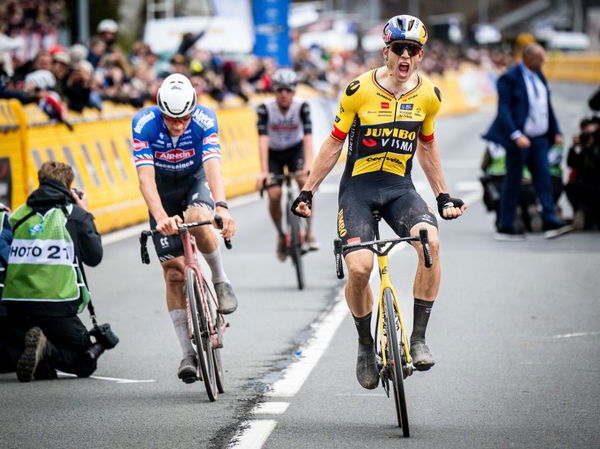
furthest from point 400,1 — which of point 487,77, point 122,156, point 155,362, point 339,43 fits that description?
point 155,362

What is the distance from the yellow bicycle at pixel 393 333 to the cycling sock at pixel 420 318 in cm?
22

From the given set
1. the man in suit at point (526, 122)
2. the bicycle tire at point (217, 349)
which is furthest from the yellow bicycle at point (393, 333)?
the man in suit at point (526, 122)

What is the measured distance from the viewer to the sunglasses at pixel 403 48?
750 centimetres

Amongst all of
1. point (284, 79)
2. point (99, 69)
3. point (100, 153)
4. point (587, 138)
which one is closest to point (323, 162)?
point (284, 79)

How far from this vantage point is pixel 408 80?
762cm

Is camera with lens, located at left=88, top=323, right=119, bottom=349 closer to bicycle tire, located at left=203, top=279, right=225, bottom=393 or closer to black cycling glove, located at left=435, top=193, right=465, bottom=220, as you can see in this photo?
bicycle tire, located at left=203, top=279, right=225, bottom=393

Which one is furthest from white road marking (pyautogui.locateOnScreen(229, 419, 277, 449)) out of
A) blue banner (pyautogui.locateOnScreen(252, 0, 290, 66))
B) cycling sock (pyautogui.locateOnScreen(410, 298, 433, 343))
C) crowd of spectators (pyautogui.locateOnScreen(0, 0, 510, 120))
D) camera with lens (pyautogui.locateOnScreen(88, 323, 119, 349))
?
blue banner (pyautogui.locateOnScreen(252, 0, 290, 66))

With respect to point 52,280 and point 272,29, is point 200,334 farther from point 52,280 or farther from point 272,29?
point 272,29

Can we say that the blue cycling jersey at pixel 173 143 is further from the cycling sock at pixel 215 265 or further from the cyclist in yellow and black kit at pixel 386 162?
the cyclist in yellow and black kit at pixel 386 162

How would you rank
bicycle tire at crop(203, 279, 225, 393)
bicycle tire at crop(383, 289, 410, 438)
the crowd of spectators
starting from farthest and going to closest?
the crowd of spectators, bicycle tire at crop(203, 279, 225, 393), bicycle tire at crop(383, 289, 410, 438)

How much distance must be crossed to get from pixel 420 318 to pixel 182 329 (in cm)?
163

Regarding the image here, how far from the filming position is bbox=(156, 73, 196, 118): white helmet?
26.0ft

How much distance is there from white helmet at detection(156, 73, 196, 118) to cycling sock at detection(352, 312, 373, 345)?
160 centimetres

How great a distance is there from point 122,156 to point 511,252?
577cm
